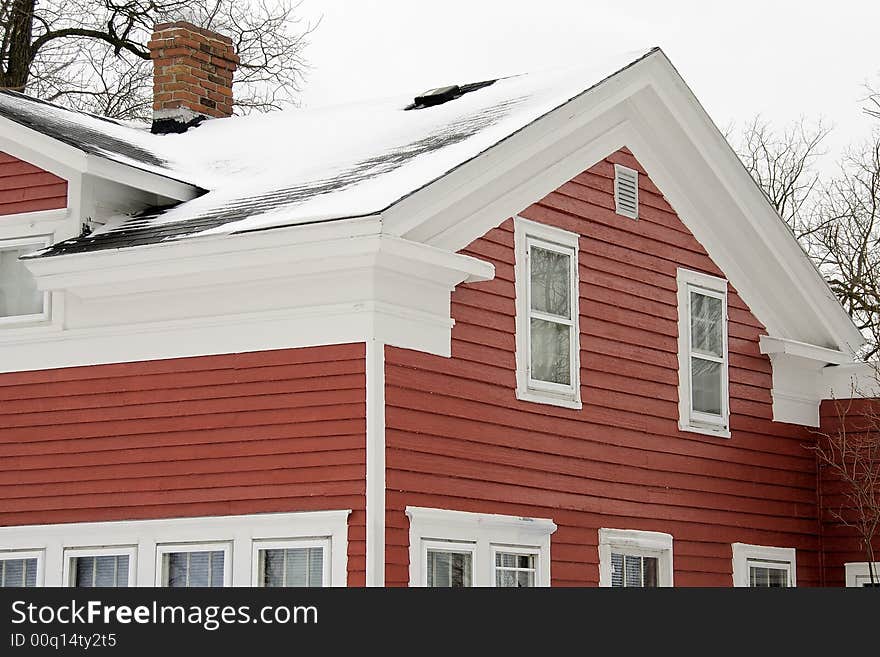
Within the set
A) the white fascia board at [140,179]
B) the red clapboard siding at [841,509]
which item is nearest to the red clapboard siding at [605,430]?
the red clapboard siding at [841,509]

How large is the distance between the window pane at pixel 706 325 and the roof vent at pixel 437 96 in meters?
3.36

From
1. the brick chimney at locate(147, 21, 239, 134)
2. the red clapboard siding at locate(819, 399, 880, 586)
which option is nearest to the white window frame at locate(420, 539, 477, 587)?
the red clapboard siding at locate(819, 399, 880, 586)

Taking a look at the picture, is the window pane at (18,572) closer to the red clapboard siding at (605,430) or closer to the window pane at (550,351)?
the red clapboard siding at (605,430)

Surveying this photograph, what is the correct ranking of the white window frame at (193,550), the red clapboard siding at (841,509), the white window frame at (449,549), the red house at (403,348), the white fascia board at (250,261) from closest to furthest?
the white fascia board at (250,261) → the red house at (403,348) → the white window frame at (449,549) → the white window frame at (193,550) → the red clapboard siding at (841,509)

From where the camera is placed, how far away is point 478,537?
580 inches

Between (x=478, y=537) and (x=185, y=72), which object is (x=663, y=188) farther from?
(x=185, y=72)

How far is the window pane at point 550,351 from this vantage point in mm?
15891

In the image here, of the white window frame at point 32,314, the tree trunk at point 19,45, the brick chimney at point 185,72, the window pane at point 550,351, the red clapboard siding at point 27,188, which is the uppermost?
the tree trunk at point 19,45

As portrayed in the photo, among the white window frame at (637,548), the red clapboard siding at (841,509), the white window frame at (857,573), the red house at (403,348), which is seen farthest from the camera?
the red clapboard siding at (841,509)

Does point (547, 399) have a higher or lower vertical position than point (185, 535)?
higher

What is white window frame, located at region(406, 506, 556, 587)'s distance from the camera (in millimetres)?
14000

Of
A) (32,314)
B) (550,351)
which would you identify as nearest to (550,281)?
(550,351)

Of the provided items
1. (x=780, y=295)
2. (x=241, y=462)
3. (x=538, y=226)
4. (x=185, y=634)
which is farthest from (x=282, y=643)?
(x=780, y=295)

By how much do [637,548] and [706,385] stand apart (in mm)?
2330
